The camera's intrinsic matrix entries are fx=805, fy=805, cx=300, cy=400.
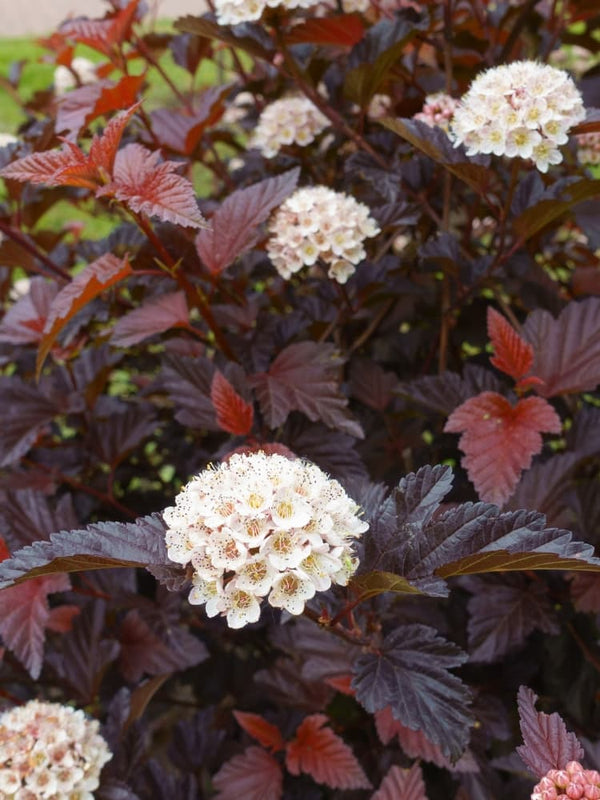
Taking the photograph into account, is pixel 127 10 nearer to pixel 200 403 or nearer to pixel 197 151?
pixel 197 151

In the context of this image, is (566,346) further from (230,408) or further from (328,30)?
(328,30)

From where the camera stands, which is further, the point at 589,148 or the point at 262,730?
the point at 589,148

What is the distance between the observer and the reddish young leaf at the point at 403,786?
102 centimetres

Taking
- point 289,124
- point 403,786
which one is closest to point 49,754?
point 403,786

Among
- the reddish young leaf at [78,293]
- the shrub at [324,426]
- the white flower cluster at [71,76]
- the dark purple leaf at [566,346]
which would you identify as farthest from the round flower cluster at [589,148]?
the white flower cluster at [71,76]

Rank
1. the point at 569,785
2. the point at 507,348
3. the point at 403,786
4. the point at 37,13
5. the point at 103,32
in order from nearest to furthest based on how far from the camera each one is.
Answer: the point at 569,785 → the point at 403,786 → the point at 507,348 → the point at 103,32 → the point at 37,13

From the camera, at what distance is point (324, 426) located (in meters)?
1.31

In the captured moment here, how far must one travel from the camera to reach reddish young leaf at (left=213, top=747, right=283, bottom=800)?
1.27 m

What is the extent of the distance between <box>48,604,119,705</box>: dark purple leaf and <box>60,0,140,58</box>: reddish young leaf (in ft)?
3.33

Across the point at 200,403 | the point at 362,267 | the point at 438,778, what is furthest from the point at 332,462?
the point at 438,778

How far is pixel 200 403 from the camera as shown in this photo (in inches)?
50.3

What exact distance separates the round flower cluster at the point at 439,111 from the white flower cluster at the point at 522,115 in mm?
A: 158

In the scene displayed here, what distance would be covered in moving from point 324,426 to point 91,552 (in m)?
0.58

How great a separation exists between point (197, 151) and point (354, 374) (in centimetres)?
56
